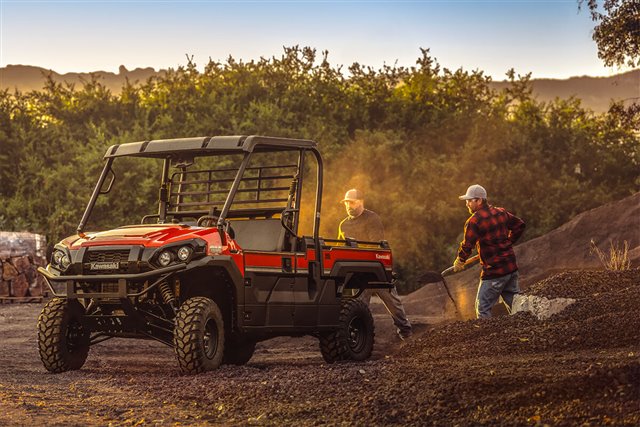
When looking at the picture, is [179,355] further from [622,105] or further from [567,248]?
[622,105]

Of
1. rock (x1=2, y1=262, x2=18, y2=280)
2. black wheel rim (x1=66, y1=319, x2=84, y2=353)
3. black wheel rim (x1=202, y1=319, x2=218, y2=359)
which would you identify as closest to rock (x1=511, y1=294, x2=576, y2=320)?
black wheel rim (x1=202, y1=319, x2=218, y2=359)

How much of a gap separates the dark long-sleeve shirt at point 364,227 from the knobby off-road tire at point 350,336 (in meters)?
3.18

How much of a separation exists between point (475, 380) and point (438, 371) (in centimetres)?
111

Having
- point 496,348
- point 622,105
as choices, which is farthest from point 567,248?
point 496,348

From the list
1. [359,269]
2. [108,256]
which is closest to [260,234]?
[359,269]

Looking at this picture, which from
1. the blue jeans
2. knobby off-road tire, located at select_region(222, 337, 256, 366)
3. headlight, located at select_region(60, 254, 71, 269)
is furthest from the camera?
the blue jeans

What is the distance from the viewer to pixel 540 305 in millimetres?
14086

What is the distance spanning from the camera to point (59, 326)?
39.1 feet

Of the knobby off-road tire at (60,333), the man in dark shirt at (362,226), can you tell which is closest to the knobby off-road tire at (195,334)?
the knobby off-road tire at (60,333)

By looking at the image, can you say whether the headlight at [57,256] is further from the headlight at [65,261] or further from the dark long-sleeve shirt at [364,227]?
the dark long-sleeve shirt at [364,227]

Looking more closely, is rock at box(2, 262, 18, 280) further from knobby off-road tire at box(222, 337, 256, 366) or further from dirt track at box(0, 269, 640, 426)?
knobby off-road tire at box(222, 337, 256, 366)

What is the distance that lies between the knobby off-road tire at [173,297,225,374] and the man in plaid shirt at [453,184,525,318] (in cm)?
432

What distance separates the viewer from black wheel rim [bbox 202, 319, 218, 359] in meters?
11.5

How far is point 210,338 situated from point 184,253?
1019 mm
